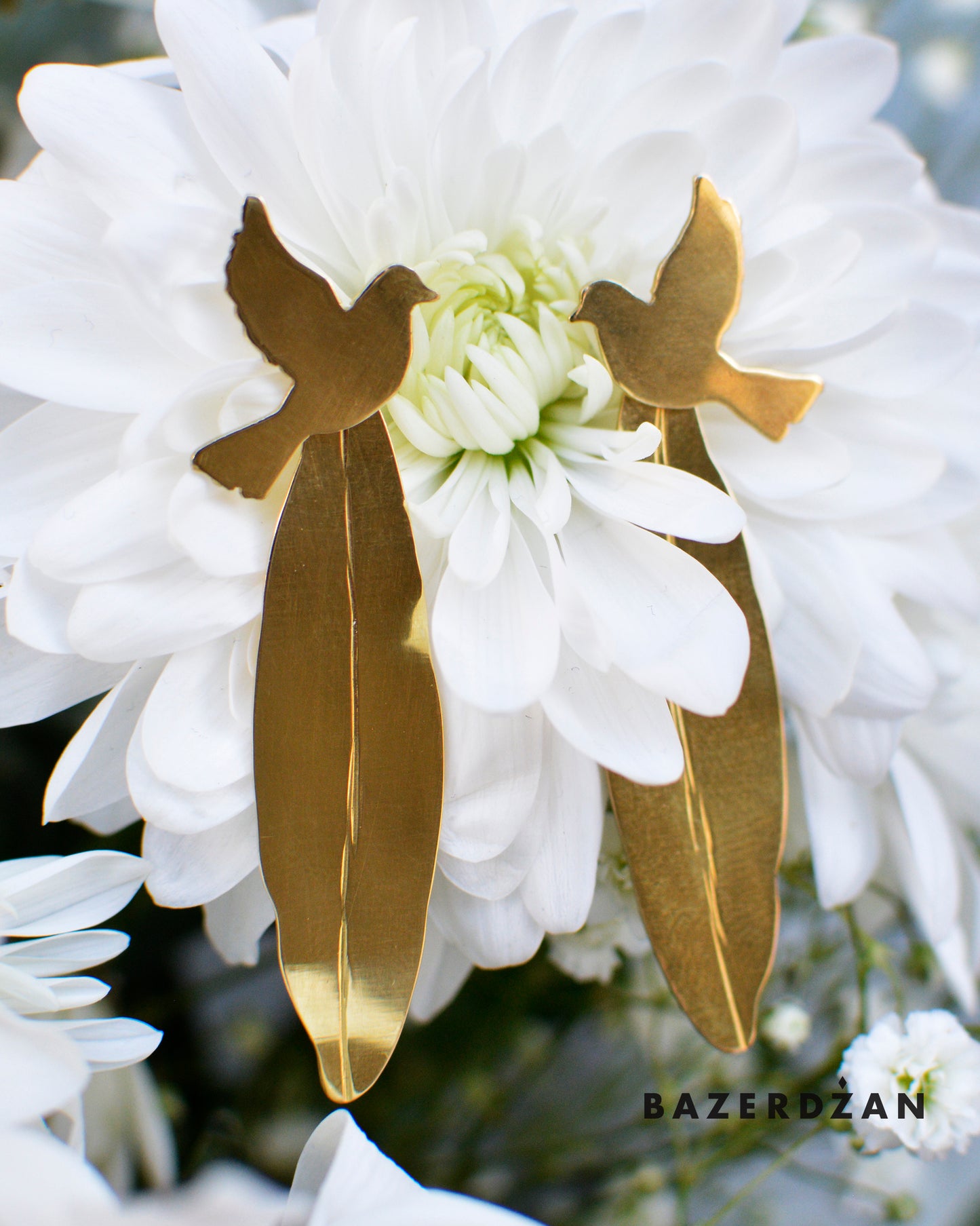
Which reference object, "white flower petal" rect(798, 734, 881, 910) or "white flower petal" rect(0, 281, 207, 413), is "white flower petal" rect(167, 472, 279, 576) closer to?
"white flower petal" rect(0, 281, 207, 413)

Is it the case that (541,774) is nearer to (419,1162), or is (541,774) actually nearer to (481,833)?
(481,833)

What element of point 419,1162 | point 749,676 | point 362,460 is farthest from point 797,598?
point 419,1162

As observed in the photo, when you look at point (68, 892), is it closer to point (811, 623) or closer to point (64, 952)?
point (64, 952)

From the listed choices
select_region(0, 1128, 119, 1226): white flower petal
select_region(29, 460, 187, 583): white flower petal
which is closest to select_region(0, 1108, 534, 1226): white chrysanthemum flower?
select_region(0, 1128, 119, 1226): white flower petal

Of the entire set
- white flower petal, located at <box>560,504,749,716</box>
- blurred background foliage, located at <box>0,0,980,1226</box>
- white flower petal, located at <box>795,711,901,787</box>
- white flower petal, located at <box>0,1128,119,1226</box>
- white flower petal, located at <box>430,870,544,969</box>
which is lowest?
blurred background foliage, located at <box>0,0,980,1226</box>

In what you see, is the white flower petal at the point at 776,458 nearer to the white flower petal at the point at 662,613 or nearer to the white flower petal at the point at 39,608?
the white flower petal at the point at 662,613

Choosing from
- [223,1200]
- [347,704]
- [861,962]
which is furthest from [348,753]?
[861,962]

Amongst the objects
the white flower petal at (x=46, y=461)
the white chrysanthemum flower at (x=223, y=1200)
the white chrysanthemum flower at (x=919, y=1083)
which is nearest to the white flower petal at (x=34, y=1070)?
the white chrysanthemum flower at (x=223, y=1200)
